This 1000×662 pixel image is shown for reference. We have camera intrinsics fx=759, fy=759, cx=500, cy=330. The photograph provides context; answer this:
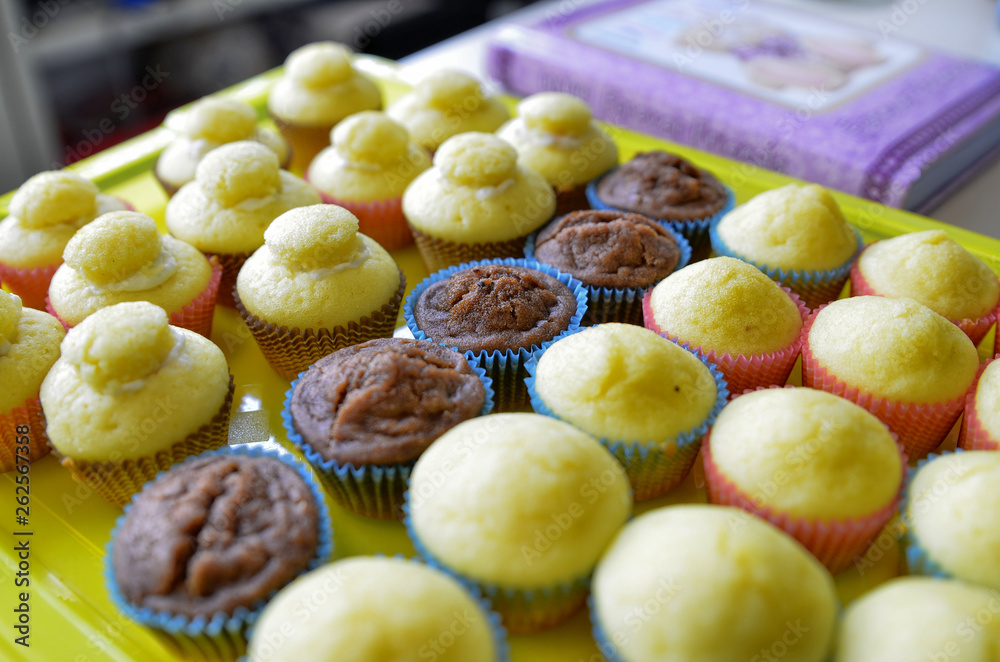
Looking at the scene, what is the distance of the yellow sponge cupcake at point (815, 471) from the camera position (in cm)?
202

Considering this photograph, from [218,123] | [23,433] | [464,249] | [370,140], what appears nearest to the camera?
[23,433]

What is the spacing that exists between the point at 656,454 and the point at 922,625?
2.63 feet

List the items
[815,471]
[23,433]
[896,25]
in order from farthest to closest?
1. [896,25]
2. [23,433]
3. [815,471]

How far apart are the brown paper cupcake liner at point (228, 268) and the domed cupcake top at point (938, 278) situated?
8.31 feet

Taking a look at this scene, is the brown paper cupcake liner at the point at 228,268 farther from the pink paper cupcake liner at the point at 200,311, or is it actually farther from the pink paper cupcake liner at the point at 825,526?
the pink paper cupcake liner at the point at 825,526

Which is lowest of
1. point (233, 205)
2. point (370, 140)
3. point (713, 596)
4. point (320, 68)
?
point (713, 596)

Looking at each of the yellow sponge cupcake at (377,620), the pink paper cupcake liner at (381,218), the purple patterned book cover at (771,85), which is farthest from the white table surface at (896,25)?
the yellow sponge cupcake at (377,620)

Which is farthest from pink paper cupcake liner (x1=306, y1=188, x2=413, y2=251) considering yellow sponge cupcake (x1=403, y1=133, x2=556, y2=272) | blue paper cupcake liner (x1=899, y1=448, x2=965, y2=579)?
blue paper cupcake liner (x1=899, y1=448, x2=965, y2=579)

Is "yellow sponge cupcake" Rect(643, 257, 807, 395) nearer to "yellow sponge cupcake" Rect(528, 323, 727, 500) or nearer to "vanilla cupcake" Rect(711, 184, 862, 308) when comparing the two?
"yellow sponge cupcake" Rect(528, 323, 727, 500)

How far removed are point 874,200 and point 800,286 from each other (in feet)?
3.80

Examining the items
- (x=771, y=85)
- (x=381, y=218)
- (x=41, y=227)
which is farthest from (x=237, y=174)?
(x=771, y=85)

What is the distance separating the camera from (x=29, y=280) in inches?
119

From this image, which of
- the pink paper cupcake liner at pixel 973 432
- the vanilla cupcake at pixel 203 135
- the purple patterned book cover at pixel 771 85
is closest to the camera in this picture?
the pink paper cupcake liner at pixel 973 432

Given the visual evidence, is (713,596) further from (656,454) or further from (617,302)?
(617,302)
